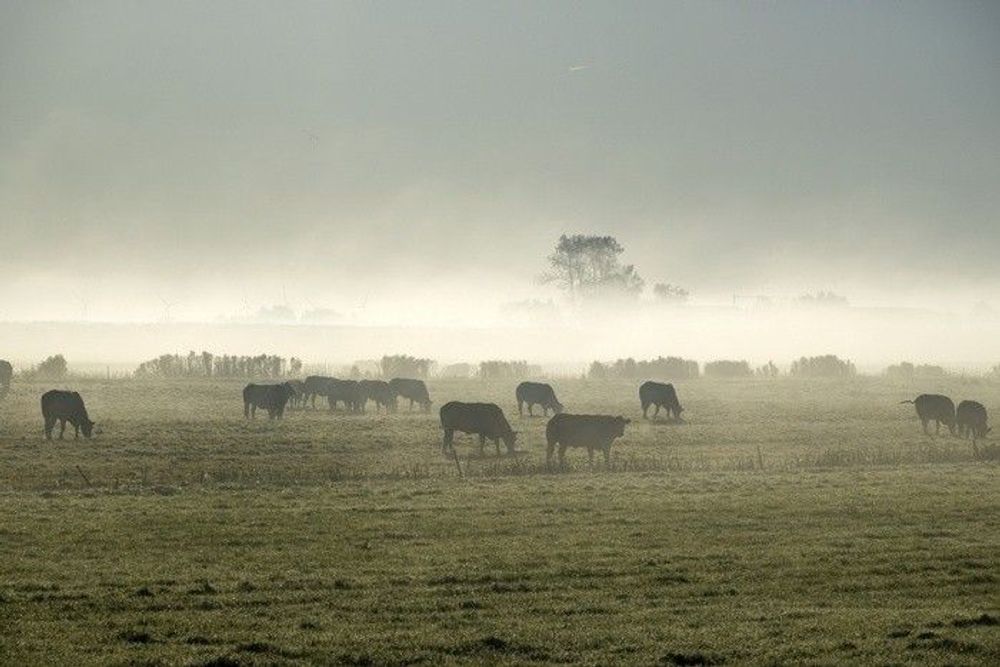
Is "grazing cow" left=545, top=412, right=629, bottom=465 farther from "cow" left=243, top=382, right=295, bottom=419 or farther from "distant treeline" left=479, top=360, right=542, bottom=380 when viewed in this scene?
"distant treeline" left=479, top=360, right=542, bottom=380

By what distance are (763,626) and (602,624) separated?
223cm

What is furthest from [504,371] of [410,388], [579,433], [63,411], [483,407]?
[579,433]

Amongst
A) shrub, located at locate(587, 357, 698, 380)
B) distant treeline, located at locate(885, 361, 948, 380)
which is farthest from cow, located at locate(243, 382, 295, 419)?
distant treeline, located at locate(885, 361, 948, 380)

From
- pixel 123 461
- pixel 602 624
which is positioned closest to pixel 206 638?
pixel 602 624

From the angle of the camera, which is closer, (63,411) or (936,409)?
(63,411)

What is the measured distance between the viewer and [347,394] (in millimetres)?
58281

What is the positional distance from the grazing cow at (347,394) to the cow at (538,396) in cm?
847

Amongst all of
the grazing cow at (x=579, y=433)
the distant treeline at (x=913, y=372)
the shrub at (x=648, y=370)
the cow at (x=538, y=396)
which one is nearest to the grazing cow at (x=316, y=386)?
the cow at (x=538, y=396)

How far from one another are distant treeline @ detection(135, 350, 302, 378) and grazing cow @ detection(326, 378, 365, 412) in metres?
17.6

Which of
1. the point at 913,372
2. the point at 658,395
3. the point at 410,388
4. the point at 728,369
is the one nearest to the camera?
the point at 658,395

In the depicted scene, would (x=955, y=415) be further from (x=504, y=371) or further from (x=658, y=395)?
(x=504, y=371)

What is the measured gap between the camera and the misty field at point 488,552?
14.6 meters

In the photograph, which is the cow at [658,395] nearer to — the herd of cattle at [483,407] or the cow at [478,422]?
the herd of cattle at [483,407]

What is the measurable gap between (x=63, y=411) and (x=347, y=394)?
60.0 feet
